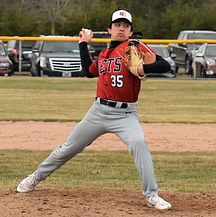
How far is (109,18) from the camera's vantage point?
45.2 meters

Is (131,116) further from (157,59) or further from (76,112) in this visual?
(76,112)

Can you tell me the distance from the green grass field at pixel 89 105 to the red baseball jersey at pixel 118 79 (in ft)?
6.88

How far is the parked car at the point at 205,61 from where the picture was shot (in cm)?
2945

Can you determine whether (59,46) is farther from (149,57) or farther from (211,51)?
(149,57)

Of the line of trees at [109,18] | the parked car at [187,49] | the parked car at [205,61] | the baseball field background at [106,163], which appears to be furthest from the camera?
the line of trees at [109,18]

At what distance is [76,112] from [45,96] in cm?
433

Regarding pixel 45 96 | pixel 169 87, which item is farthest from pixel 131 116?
pixel 169 87

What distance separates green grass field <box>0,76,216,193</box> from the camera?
31.6 ft

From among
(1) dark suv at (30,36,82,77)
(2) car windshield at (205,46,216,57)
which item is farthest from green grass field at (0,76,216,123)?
(2) car windshield at (205,46,216,57)

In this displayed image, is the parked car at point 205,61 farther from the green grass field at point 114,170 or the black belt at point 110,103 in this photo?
the black belt at point 110,103

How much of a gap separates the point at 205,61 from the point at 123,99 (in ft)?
75.0

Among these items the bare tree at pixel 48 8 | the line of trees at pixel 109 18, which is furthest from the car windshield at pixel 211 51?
the bare tree at pixel 48 8

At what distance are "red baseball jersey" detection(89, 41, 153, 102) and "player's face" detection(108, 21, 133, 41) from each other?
64mm

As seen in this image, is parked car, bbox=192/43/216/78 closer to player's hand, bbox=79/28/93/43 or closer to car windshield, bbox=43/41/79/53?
car windshield, bbox=43/41/79/53
